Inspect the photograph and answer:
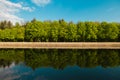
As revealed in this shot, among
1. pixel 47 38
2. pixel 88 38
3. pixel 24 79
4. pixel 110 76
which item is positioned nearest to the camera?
pixel 24 79

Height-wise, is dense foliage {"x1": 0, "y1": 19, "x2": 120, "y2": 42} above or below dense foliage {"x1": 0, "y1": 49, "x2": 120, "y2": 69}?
above

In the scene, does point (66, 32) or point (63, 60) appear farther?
point (66, 32)

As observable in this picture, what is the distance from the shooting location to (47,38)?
105 meters

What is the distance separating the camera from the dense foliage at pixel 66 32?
326ft

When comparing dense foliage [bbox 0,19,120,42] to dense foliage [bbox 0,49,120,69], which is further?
dense foliage [bbox 0,19,120,42]

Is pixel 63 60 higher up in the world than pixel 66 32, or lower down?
lower down

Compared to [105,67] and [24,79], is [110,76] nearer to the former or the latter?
[105,67]

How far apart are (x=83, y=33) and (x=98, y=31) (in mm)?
6209

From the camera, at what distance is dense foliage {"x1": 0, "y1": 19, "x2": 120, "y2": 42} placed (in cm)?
9950

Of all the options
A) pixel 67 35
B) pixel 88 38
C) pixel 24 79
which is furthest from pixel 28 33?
pixel 24 79

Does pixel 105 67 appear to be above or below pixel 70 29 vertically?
below

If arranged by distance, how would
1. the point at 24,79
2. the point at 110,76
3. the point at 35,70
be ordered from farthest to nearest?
the point at 35,70, the point at 110,76, the point at 24,79

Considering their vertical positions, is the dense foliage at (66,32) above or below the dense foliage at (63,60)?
above

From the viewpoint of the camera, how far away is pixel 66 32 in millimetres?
102625
